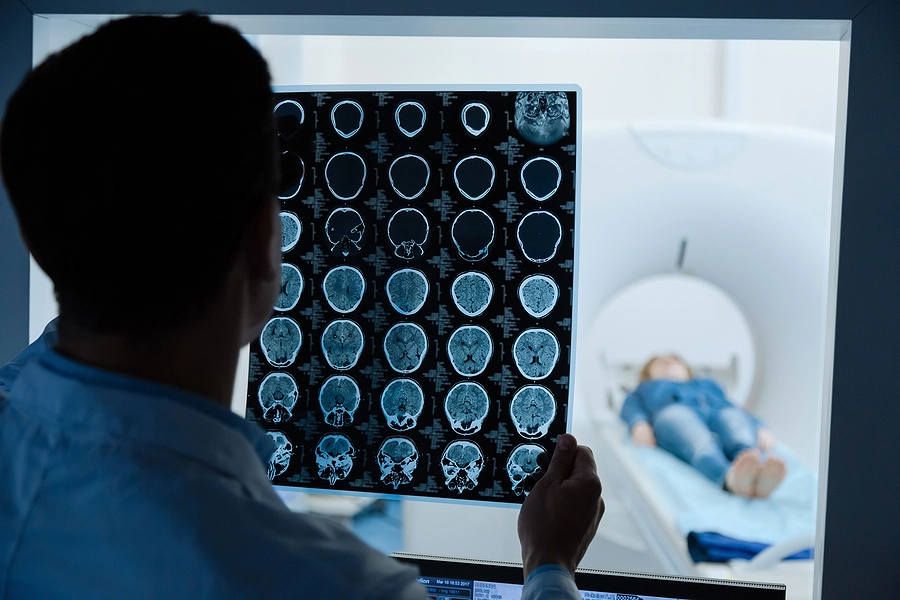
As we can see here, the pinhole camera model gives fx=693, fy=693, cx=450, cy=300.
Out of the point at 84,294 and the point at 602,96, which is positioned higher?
the point at 602,96

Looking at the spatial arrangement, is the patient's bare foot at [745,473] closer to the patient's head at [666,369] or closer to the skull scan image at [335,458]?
the patient's head at [666,369]

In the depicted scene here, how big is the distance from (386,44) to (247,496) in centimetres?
365

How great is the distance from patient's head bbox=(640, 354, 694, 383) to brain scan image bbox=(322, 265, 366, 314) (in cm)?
305

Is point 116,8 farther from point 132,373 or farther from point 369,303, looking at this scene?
point 132,373

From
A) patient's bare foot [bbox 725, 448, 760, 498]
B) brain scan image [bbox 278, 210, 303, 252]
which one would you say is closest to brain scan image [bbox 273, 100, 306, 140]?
brain scan image [bbox 278, 210, 303, 252]

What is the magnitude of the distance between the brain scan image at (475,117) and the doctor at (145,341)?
0.72 m

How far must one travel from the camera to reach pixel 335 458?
1417 mm

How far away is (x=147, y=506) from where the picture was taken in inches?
21.9

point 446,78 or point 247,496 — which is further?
point 446,78

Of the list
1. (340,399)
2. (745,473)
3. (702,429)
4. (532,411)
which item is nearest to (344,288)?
(340,399)

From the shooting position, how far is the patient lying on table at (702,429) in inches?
117

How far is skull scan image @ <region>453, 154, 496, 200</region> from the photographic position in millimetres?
1354

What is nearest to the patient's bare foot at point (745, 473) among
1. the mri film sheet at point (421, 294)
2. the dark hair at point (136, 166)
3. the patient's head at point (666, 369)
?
the patient's head at point (666, 369)

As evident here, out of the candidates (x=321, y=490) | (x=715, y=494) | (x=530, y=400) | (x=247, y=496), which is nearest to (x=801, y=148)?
(x=715, y=494)
